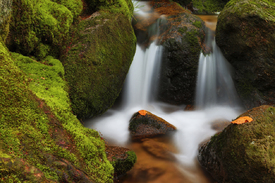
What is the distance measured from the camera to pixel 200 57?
23.5 ft

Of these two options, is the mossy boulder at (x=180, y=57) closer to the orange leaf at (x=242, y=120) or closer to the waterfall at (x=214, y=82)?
the waterfall at (x=214, y=82)

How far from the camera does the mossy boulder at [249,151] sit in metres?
3.26

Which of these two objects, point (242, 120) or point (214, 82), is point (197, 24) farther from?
point (242, 120)

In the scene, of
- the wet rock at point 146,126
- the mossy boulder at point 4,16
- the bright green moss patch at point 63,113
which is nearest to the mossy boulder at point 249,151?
the wet rock at point 146,126

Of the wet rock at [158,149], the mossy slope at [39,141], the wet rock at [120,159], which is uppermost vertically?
the mossy slope at [39,141]

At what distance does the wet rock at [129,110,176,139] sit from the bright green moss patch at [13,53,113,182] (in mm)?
2437

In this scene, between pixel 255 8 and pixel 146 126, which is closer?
pixel 146 126

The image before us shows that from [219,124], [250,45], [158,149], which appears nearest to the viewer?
[158,149]

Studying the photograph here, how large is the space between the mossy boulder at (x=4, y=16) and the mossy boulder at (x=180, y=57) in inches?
199

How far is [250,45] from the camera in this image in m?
6.68

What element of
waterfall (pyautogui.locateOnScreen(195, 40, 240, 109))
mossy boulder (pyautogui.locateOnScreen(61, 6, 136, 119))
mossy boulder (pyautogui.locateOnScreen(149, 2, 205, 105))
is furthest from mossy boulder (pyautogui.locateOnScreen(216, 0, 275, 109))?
mossy boulder (pyautogui.locateOnScreen(61, 6, 136, 119))

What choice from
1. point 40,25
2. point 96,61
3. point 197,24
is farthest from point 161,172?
point 197,24

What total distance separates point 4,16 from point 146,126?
4002mm

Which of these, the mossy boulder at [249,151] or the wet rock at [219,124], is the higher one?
the mossy boulder at [249,151]
